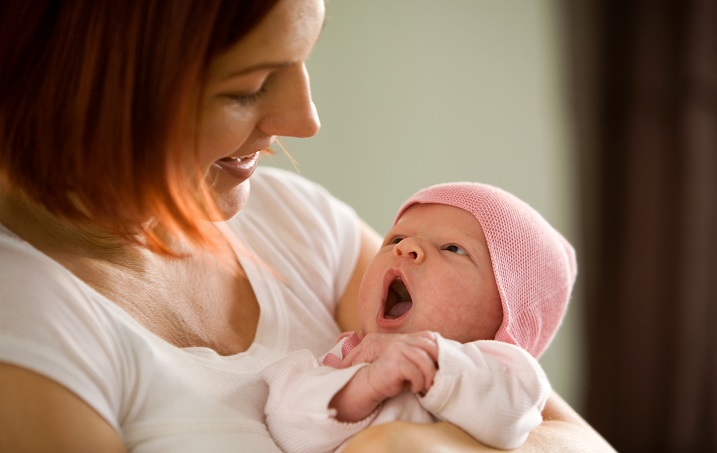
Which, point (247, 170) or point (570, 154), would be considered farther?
point (570, 154)

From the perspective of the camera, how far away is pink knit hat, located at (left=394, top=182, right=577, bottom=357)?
1.37 meters

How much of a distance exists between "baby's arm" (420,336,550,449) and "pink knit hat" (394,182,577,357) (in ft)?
0.58

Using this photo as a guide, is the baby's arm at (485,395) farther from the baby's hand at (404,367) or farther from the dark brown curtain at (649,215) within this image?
the dark brown curtain at (649,215)

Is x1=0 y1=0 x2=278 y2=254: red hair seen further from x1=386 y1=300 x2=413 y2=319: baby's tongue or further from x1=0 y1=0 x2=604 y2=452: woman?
x1=386 y1=300 x2=413 y2=319: baby's tongue

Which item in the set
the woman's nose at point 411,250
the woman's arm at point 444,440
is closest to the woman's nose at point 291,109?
the woman's nose at point 411,250

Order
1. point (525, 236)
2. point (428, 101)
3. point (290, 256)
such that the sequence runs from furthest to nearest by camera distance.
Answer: point (428, 101) → point (290, 256) → point (525, 236)

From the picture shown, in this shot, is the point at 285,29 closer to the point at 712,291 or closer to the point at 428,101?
the point at 428,101

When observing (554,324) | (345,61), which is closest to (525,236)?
(554,324)

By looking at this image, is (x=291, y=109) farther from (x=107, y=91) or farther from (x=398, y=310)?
(x=398, y=310)

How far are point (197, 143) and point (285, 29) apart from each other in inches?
7.5

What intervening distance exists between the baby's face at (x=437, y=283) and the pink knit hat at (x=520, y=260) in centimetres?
2

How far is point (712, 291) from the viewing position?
2.88 meters


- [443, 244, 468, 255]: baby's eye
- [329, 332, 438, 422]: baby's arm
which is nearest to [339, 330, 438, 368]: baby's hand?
[329, 332, 438, 422]: baby's arm

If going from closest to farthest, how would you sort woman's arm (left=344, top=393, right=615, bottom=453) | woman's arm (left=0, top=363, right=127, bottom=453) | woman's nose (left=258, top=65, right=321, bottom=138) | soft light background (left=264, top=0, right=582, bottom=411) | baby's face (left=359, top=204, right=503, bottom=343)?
woman's arm (left=0, top=363, right=127, bottom=453) < woman's arm (left=344, top=393, right=615, bottom=453) < woman's nose (left=258, top=65, right=321, bottom=138) < baby's face (left=359, top=204, right=503, bottom=343) < soft light background (left=264, top=0, right=582, bottom=411)
